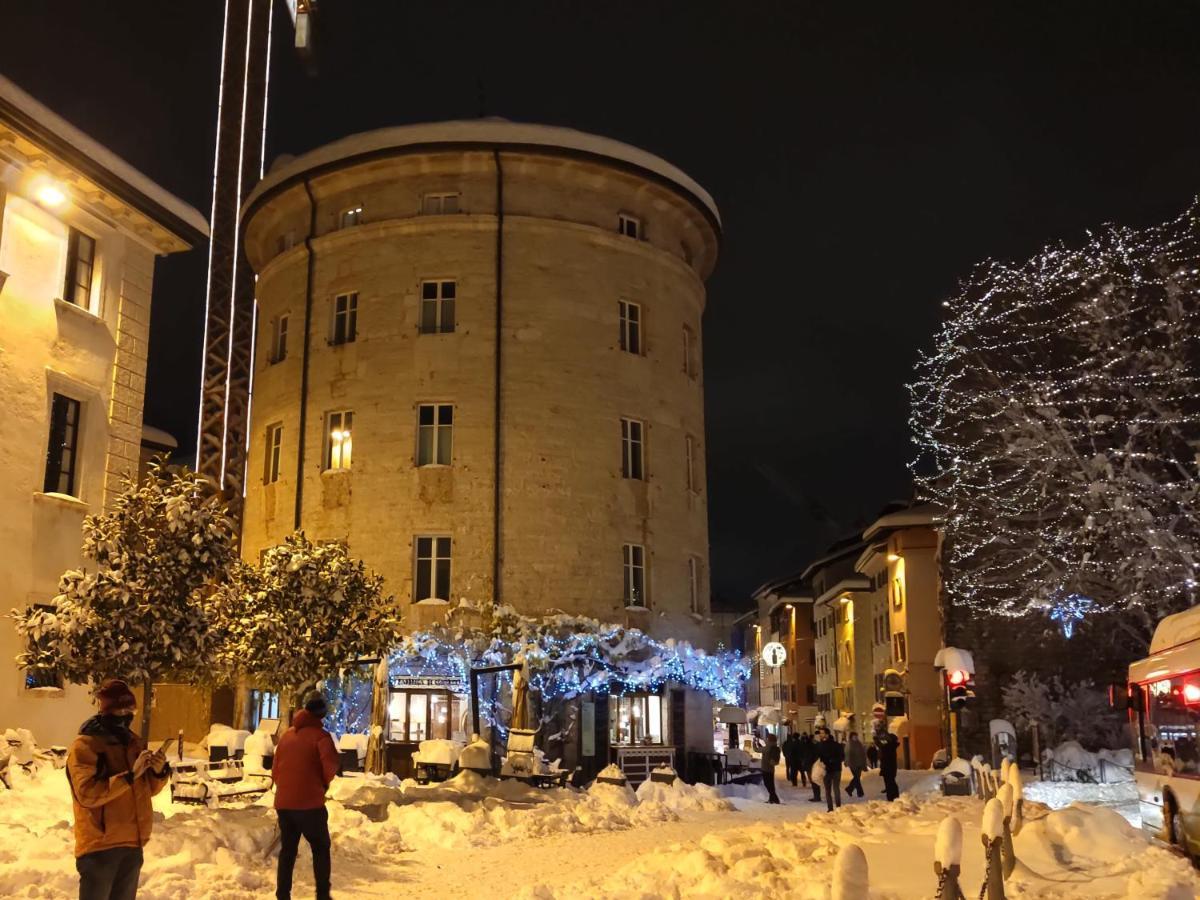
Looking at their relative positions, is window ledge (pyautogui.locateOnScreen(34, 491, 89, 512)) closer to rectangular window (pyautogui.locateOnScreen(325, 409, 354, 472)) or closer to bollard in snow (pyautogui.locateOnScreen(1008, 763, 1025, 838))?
rectangular window (pyautogui.locateOnScreen(325, 409, 354, 472))

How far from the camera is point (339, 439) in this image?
34719mm

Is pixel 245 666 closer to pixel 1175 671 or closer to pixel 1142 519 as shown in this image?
pixel 1175 671

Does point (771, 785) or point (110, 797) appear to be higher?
point (110, 797)

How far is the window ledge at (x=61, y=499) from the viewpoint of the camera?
1916 centimetres

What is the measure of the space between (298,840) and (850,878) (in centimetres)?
514

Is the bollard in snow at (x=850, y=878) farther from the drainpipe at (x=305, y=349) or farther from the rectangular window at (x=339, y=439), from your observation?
the drainpipe at (x=305, y=349)

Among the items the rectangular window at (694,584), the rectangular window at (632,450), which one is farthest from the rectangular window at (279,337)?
the rectangular window at (694,584)

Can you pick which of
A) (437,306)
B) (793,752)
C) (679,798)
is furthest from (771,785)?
(437,306)

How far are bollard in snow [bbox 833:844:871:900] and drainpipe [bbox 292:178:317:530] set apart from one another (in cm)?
2826

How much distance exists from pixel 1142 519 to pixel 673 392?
13884 mm

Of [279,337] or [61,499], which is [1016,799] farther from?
[279,337]

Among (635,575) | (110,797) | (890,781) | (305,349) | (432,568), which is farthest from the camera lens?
(305,349)

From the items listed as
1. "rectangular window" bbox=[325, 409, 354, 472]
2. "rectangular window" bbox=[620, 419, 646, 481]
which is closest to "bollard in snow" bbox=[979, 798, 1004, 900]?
"rectangular window" bbox=[620, 419, 646, 481]

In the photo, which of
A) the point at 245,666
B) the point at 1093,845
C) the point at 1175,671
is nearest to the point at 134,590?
the point at 245,666
